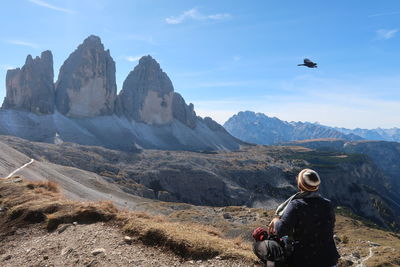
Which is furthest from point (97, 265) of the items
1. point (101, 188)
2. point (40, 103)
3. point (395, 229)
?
point (40, 103)

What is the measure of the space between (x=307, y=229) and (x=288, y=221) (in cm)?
40

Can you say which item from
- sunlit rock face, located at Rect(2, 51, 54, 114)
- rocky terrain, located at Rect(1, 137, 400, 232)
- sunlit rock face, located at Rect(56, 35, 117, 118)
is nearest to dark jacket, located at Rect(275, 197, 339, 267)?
rocky terrain, located at Rect(1, 137, 400, 232)

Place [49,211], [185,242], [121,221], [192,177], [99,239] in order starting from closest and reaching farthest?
[185,242], [99,239], [121,221], [49,211], [192,177]

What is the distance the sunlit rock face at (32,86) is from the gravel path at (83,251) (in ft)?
517

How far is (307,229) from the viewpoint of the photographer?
6.50 meters

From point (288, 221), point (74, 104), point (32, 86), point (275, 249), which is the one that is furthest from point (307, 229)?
point (32, 86)

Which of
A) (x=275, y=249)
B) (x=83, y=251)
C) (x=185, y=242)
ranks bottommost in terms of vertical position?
(x=83, y=251)

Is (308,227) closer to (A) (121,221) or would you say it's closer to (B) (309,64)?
(B) (309,64)

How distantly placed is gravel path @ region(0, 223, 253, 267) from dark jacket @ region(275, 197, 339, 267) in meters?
3.16

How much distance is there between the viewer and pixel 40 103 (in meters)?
156

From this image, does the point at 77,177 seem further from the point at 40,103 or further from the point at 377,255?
the point at 40,103

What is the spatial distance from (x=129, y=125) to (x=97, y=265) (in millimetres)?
181006

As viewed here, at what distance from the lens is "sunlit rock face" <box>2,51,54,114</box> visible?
15638cm

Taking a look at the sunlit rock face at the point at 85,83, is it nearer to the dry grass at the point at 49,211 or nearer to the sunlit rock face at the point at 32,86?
the sunlit rock face at the point at 32,86
